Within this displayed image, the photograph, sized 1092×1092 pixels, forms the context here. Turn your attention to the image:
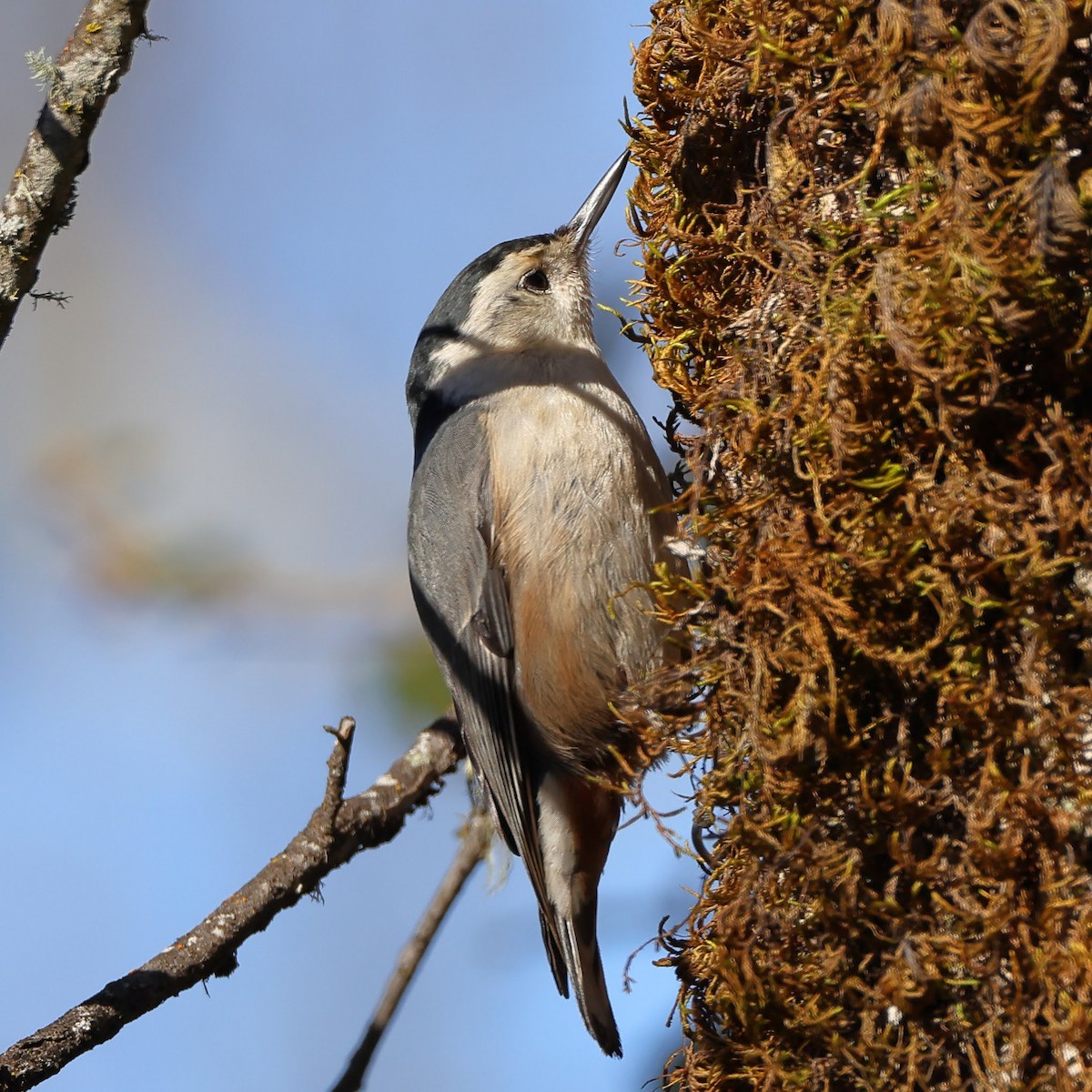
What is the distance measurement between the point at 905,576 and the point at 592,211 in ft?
6.21

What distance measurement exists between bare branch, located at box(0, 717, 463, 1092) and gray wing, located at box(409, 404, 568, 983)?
358mm

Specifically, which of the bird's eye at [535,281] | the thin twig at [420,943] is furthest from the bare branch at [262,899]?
the bird's eye at [535,281]

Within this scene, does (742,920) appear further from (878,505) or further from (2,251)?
(2,251)

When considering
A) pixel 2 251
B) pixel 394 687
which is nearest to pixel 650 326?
pixel 2 251

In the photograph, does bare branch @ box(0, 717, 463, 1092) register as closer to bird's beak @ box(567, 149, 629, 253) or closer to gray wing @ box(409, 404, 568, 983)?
gray wing @ box(409, 404, 568, 983)

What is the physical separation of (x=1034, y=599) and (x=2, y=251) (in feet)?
6.41

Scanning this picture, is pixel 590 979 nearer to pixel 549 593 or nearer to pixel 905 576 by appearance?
pixel 549 593

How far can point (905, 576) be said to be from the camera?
6.46 ft

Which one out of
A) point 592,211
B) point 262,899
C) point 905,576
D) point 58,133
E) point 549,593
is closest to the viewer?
point 905,576

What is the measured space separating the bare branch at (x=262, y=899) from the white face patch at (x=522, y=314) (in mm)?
1067

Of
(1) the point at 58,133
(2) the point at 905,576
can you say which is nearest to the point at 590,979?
(2) the point at 905,576

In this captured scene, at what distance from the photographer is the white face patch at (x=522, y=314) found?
3482 mm

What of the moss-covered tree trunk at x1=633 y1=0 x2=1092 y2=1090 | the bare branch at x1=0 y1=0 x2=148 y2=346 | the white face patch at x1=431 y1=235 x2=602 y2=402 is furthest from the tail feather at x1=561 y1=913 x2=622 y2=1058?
the bare branch at x1=0 y1=0 x2=148 y2=346

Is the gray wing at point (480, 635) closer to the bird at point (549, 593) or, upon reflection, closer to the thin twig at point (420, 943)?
the bird at point (549, 593)
